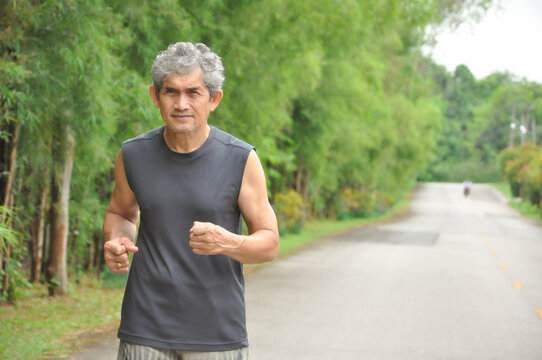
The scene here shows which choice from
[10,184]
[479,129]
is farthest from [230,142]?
[479,129]

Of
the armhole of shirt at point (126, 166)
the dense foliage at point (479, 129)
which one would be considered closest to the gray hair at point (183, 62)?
the armhole of shirt at point (126, 166)

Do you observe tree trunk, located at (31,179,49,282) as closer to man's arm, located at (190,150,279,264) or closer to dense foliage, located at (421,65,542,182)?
man's arm, located at (190,150,279,264)

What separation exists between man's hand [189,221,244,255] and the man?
104 millimetres

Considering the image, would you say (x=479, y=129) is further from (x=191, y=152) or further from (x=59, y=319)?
(x=191, y=152)

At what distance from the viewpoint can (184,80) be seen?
306 cm

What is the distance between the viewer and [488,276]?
15.6m

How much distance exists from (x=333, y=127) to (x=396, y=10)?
6.31 m

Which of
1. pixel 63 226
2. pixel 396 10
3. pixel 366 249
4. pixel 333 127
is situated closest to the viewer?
pixel 63 226

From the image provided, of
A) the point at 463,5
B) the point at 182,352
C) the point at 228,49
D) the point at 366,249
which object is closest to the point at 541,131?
the point at 463,5

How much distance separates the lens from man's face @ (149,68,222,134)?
3.06 m

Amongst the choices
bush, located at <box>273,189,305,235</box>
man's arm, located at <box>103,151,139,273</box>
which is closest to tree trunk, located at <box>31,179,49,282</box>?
man's arm, located at <box>103,151,139,273</box>

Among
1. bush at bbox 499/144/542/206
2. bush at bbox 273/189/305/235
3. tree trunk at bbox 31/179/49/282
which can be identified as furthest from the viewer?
bush at bbox 499/144/542/206

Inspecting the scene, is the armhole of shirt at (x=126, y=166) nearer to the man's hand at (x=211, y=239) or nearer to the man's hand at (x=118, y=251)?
the man's hand at (x=118, y=251)

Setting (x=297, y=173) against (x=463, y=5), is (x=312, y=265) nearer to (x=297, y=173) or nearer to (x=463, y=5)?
(x=297, y=173)
